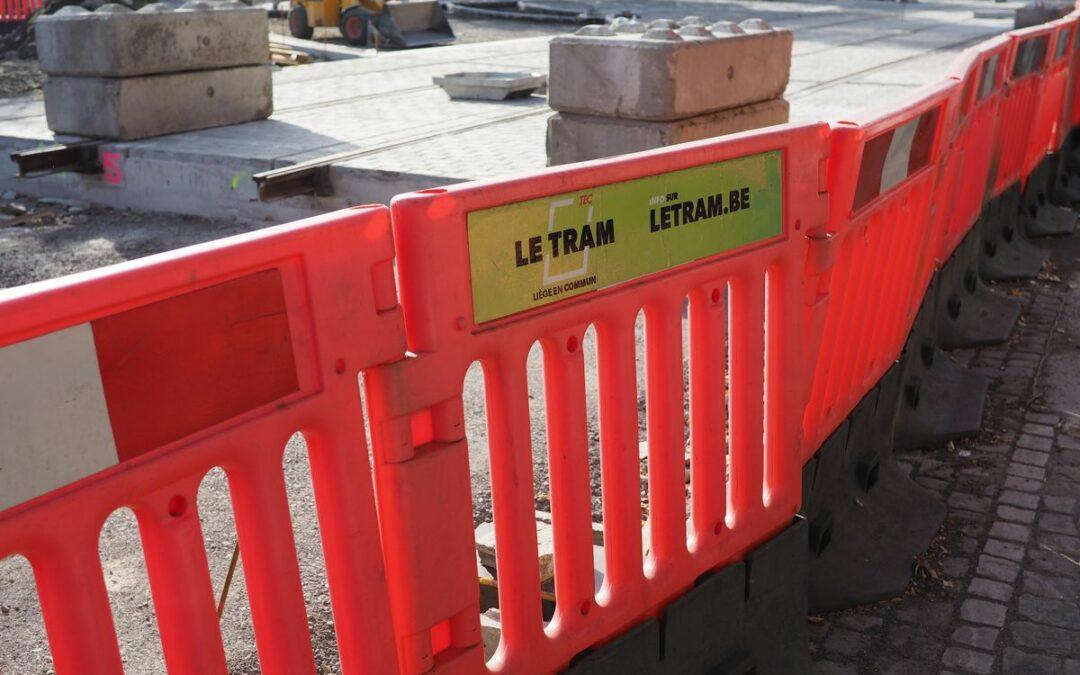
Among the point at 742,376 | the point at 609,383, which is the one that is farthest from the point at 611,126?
the point at 609,383

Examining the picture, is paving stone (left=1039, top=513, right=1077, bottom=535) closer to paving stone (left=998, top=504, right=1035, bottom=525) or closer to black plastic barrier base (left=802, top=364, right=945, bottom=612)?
paving stone (left=998, top=504, right=1035, bottom=525)

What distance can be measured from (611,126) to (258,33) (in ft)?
15.5

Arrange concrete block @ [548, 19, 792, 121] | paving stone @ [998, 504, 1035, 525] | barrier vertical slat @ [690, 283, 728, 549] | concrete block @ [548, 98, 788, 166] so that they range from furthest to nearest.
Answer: concrete block @ [548, 98, 788, 166], concrete block @ [548, 19, 792, 121], paving stone @ [998, 504, 1035, 525], barrier vertical slat @ [690, 283, 728, 549]

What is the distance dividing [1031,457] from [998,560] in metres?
1.05

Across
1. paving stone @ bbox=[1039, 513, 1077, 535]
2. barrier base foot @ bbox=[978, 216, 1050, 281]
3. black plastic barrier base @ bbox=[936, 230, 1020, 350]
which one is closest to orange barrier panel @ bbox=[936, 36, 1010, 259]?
black plastic barrier base @ bbox=[936, 230, 1020, 350]

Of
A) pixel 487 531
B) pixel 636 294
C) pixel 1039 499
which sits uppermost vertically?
pixel 636 294

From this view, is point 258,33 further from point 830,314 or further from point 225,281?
point 225,281

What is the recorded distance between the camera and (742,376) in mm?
3111

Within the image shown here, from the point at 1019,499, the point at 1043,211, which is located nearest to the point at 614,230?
the point at 1019,499

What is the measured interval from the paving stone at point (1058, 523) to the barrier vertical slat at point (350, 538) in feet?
10.2

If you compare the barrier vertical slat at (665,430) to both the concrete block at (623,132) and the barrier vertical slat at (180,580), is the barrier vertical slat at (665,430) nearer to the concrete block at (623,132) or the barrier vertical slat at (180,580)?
the barrier vertical slat at (180,580)

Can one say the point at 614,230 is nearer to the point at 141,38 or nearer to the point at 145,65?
the point at 141,38

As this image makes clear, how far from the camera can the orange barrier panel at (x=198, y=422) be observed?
5.23ft

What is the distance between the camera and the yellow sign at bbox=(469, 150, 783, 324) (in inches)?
89.0
